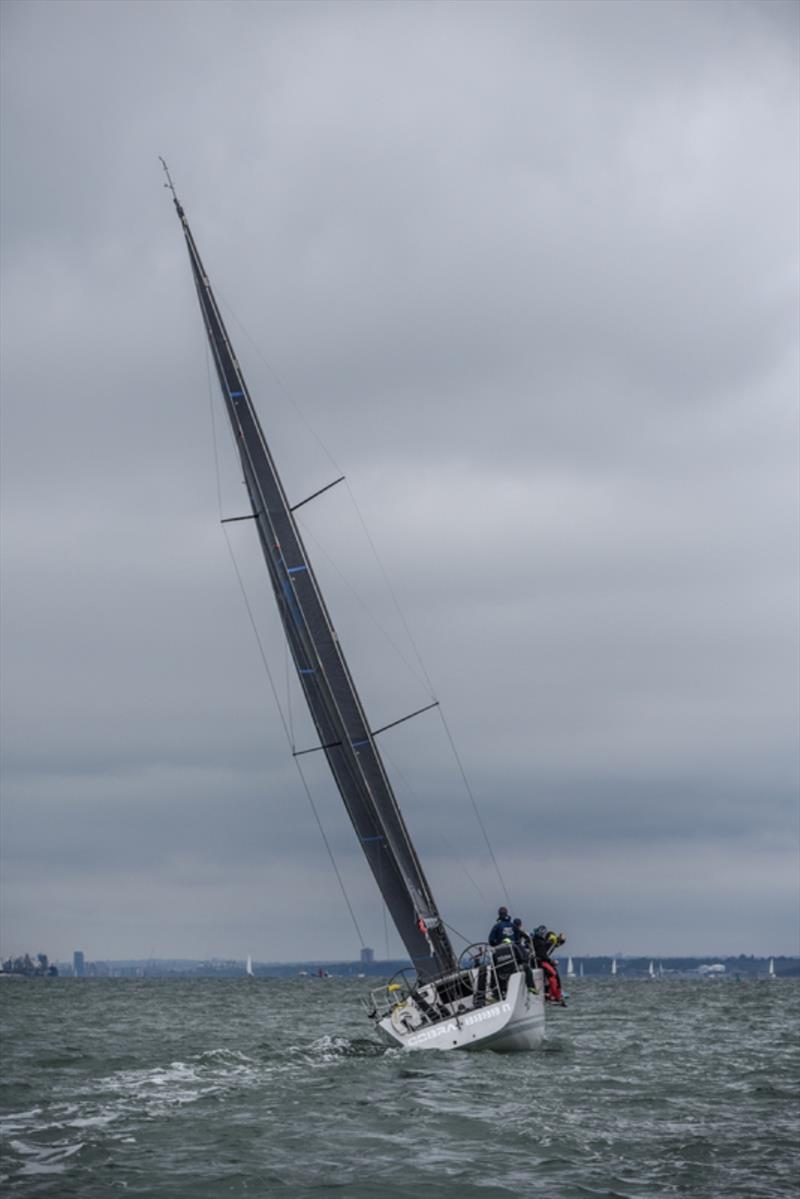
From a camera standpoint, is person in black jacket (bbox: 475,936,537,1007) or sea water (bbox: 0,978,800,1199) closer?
sea water (bbox: 0,978,800,1199)

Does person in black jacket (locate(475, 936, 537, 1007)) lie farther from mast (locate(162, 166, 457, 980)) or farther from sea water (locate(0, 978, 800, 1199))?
sea water (locate(0, 978, 800, 1199))

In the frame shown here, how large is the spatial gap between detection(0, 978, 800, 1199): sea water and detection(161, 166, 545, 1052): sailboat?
3.29 ft

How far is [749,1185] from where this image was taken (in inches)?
604

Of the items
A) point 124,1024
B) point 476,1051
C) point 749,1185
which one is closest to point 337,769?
point 476,1051

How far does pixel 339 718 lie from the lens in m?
29.4

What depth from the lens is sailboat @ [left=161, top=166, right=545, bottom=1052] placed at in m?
28.8

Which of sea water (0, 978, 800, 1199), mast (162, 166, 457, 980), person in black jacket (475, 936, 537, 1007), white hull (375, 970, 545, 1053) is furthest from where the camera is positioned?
mast (162, 166, 457, 980)

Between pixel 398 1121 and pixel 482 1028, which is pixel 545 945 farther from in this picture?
pixel 398 1121

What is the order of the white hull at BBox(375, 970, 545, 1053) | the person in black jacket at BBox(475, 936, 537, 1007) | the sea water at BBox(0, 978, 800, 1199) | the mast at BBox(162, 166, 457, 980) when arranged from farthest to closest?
the mast at BBox(162, 166, 457, 980) < the person in black jacket at BBox(475, 936, 537, 1007) < the white hull at BBox(375, 970, 545, 1053) < the sea water at BBox(0, 978, 800, 1199)

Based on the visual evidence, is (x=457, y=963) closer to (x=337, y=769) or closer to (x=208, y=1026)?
(x=337, y=769)

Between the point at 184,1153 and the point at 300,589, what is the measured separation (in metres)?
14.3

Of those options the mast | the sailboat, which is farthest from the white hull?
the mast

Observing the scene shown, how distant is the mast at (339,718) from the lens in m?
29.6

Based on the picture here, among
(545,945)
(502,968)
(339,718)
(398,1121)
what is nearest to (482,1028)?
(502,968)
